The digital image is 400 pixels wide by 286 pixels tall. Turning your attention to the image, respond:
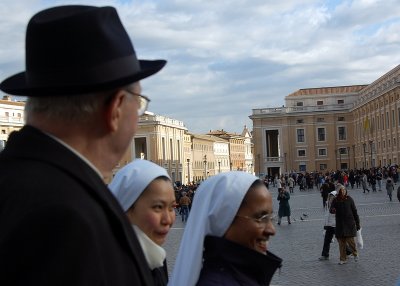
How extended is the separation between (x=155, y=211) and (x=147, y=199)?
8 cm

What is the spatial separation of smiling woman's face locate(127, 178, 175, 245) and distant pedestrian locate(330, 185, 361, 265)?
944 cm

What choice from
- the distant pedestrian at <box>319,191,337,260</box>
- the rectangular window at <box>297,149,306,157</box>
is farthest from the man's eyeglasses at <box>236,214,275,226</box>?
the rectangular window at <box>297,149,306,157</box>

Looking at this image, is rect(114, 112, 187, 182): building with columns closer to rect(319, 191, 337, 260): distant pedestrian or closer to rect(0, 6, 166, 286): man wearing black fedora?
rect(319, 191, 337, 260): distant pedestrian

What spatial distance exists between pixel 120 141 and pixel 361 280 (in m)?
10.2

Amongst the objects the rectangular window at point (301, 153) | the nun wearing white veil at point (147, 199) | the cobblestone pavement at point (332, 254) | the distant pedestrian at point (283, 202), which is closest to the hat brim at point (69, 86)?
the nun wearing white veil at point (147, 199)

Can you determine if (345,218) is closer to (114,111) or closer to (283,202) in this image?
(283,202)

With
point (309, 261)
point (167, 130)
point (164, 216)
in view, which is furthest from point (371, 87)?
point (164, 216)

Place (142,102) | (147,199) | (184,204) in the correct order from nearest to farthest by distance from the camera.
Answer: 1. (142,102)
2. (147,199)
3. (184,204)

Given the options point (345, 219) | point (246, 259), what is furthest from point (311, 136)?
point (246, 259)

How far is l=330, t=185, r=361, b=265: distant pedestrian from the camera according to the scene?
12938 mm

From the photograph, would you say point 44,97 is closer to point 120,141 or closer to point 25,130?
point 25,130

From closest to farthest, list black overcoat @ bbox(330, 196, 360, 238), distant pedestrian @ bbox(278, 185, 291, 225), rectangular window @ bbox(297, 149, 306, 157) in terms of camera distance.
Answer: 1. black overcoat @ bbox(330, 196, 360, 238)
2. distant pedestrian @ bbox(278, 185, 291, 225)
3. rectangular window @ bbox(297, 149, 306, 157)

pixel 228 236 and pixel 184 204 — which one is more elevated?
pixel 228 236

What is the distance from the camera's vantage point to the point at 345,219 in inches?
510
